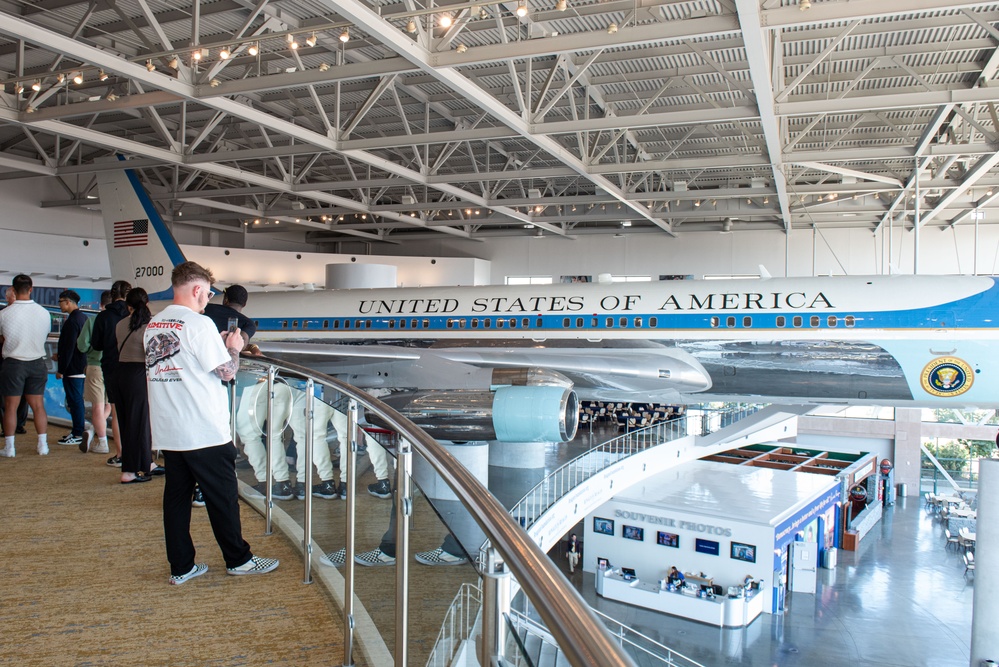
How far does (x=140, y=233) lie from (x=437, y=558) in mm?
14951

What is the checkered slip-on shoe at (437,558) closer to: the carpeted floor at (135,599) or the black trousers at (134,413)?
the carpeted floor at (135,599)

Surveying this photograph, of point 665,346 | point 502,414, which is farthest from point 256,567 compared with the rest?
point 665,346

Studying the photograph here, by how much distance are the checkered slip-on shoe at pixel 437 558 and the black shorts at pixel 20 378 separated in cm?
574

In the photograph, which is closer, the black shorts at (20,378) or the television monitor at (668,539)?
the black shorts at (20,378)

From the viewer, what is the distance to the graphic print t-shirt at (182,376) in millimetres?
3205

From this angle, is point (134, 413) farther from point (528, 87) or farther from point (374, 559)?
point (528, 87)

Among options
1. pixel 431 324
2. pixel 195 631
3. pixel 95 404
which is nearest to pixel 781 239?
pixel 431 324

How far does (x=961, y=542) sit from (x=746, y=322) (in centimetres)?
1483

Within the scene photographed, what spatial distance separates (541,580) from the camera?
1103 millimetres

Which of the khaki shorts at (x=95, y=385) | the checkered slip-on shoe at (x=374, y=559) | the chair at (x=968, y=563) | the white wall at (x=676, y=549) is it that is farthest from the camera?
the chair at (x=968, y=563)

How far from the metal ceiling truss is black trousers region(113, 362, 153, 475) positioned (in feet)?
14.1

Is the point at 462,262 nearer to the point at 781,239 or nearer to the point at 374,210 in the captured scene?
the point at 374,210

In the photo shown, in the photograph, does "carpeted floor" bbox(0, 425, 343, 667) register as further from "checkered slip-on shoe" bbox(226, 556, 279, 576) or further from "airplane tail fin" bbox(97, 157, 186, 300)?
"airplane tail fin" bbox(97, 157, 186, 300)

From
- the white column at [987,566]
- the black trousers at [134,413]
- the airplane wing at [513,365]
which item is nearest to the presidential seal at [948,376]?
the white column at [987,566]
